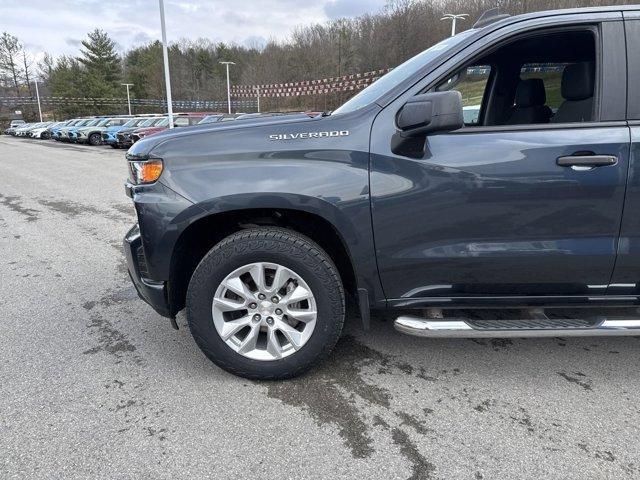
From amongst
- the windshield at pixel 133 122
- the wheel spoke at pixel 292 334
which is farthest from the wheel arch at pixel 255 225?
the windshield at pixel 133 122

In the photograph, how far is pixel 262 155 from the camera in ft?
8.32

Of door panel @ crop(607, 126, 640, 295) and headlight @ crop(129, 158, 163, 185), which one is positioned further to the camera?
headlight @ crop(129, 158, 163, 185)

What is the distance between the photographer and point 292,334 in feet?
8.82

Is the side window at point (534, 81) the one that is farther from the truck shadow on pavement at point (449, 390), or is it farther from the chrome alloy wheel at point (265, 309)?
the truck shadow on pavement at point (449, 390)

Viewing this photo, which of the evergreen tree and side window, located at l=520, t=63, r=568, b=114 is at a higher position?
the evergreen tree

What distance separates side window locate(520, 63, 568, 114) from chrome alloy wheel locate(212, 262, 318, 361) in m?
2.03


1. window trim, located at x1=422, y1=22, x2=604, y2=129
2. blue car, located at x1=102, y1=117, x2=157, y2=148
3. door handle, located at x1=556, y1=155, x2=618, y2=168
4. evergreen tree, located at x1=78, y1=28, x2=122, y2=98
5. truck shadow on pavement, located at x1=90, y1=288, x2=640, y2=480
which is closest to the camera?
truck shadow on pavement, located at x1=90, y1=288, x2=640, y2=480

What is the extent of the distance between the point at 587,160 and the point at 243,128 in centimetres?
176

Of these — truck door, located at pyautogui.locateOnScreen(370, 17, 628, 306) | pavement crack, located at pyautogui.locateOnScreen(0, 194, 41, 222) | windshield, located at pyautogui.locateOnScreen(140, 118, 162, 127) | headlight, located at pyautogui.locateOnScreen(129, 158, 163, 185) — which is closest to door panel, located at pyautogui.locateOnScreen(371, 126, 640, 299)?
truck door, located at pyautogui.locateOnScreen(370, 17, 628, 306)

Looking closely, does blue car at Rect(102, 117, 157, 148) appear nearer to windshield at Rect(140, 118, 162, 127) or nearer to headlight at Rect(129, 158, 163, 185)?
windshield at Rect(140, 118, 162, 127)

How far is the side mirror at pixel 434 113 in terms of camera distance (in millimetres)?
2314

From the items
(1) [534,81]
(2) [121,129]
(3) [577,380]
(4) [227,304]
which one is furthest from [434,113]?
(2) [121,129]

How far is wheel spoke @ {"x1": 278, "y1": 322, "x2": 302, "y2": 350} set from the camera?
105 inches

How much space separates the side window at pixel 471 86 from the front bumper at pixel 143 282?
6.18 feet
